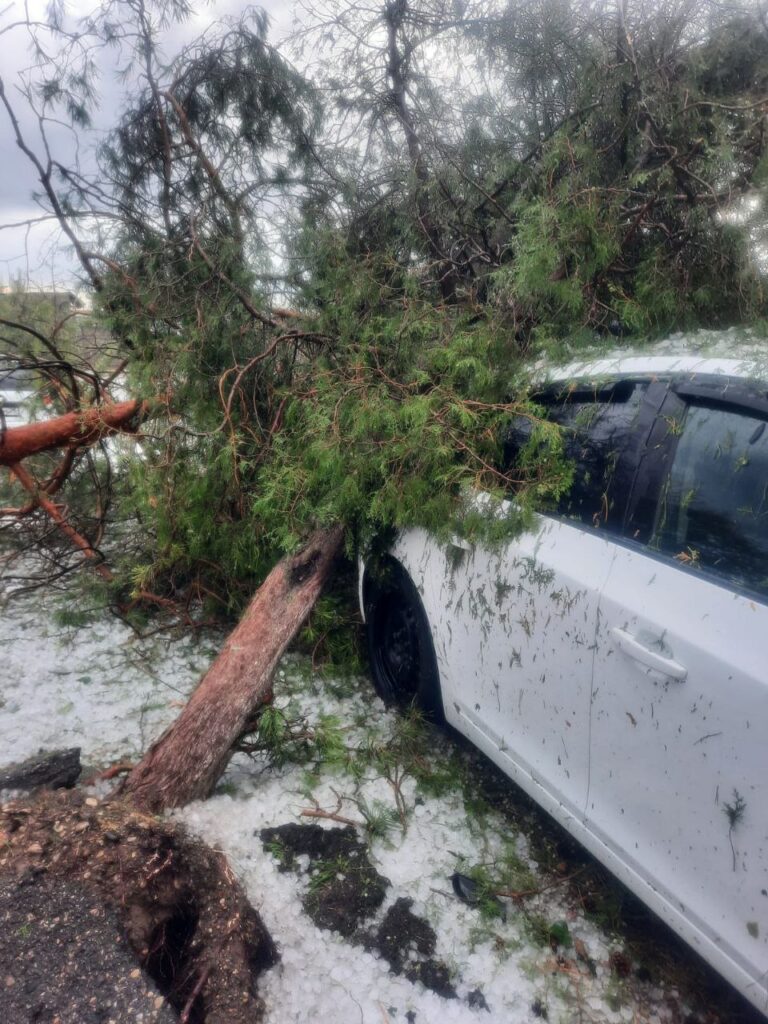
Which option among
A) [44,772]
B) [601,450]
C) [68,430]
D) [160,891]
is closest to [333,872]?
[160,891]

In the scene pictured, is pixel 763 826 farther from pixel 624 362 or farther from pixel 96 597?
pixel 96 597

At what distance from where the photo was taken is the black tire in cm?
289

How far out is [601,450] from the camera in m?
2.25

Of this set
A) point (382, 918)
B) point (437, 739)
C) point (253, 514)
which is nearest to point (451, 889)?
point (382, 918)

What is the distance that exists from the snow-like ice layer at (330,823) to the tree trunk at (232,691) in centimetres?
15

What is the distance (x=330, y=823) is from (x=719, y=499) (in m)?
1.80

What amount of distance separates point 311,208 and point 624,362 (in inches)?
121

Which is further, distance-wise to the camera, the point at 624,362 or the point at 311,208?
the point at 311,208

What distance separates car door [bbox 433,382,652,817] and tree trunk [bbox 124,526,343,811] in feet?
2.68

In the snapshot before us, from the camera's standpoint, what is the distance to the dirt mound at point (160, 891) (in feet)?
5.98

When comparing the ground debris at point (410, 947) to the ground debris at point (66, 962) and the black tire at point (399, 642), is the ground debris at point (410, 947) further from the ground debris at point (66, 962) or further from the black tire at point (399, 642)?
the black tire at point (399, 642)

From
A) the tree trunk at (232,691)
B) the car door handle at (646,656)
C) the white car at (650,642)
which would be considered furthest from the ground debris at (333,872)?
the car door handle at (646,656)

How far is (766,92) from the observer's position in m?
3.43

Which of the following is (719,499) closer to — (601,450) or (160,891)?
(601,450)
